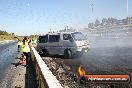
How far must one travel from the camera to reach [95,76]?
5.47 meters

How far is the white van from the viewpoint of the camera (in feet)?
77.3

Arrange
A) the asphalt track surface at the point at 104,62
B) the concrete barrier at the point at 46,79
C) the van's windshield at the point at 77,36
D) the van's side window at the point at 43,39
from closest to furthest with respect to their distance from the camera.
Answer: the concrete barrier at the point at 46,79, the asphalt track surface at the point at 104,62, the van's windshield at the point at 77,36, the van's side window at the point at 43,39

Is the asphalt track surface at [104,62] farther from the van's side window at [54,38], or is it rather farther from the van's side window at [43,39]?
the van's side window at [43,39]

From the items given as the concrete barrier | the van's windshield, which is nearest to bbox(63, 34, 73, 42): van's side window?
the van's windshield

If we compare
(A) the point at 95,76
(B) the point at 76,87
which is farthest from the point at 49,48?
(A) the point at 95,76

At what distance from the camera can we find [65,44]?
24047mm

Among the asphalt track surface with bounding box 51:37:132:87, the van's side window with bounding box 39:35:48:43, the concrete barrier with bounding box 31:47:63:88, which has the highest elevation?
the van's side window with bounding box 39:35:48:43

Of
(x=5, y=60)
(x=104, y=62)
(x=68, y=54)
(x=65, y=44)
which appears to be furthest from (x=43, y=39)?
(x=104, y=62)

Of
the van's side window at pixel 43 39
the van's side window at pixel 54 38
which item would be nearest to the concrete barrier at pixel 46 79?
the van's side window at pixel 54 38

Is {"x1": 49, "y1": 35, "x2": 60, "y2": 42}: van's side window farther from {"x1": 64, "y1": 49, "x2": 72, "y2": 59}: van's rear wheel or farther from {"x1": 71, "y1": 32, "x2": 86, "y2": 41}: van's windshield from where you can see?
{"x1": 71, "y1": 32, "x2": 86, "y2": 41}: van's windshield

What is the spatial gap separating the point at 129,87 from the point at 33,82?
4210 mm

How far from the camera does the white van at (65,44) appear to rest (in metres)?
23.6

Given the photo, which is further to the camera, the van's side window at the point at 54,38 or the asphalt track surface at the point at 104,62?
the van's side window at the point at 54,38

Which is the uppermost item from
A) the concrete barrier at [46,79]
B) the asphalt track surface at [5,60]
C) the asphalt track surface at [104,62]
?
the concrete barrier at [46,79]
